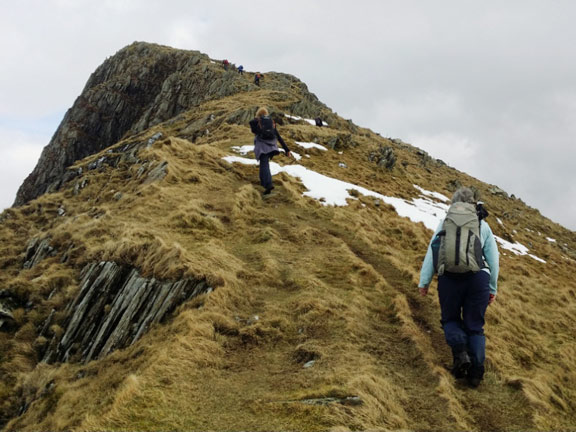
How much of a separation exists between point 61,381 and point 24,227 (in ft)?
49.4

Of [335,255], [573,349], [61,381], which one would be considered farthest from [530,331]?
[61,381]

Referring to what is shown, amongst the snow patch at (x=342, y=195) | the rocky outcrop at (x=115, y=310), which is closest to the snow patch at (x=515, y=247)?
the snow patch at (x=342, y=195)

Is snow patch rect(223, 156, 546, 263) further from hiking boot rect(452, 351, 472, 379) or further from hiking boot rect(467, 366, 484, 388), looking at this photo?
hiking boot rect(467, 366, 484, 388)

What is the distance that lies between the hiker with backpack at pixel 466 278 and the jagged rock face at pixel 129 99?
52.2 meters

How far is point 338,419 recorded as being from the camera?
18.1 ft

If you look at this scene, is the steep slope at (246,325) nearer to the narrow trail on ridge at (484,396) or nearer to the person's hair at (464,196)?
the narrow trail on ridge at (484,396)

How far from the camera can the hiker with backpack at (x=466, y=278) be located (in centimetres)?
683

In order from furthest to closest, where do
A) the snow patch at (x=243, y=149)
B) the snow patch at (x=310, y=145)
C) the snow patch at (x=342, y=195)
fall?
the snow patch at (x=310, y=145) → the snow patch at (x=243, y=149) → the snow patch at (x=342, y=195)

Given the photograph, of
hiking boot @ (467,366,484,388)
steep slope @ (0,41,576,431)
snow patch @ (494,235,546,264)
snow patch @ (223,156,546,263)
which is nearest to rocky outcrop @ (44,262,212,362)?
steep slope @ (0,41,576,431)

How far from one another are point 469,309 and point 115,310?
7724 millimetres

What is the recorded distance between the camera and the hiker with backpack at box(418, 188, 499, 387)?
22.4 feet

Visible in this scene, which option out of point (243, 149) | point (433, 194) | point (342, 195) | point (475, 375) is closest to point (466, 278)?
point (475, 375)

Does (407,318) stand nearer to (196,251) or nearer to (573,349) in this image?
(573,349)

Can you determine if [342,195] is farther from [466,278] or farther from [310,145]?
[466,278]
